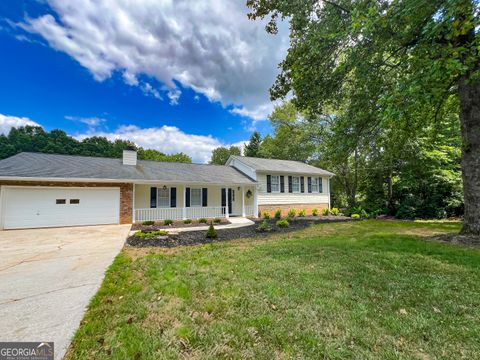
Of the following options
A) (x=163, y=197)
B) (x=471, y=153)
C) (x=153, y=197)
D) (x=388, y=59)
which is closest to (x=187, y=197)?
(x=163, y=197)

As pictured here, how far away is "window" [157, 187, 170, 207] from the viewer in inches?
584

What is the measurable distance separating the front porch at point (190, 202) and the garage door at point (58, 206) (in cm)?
147

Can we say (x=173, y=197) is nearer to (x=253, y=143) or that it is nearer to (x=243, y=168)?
(x=243, y=168)

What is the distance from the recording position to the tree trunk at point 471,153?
743cm

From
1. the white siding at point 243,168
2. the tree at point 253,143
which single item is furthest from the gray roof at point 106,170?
the tree at point 253,143

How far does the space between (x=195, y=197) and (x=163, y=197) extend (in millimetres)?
2186

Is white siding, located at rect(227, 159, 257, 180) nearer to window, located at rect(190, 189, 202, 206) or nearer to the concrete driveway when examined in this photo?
window, located at rect(190, 189, 202, 206)

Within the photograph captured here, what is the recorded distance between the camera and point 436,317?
111 inches

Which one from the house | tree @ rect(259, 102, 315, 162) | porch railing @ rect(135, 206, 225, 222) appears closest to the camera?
the house

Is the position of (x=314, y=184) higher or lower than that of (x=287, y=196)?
higher

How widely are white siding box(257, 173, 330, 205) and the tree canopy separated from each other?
2548 cm

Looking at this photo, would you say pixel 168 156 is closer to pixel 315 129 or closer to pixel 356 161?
pixel 315 129

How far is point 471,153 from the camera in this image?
759cm

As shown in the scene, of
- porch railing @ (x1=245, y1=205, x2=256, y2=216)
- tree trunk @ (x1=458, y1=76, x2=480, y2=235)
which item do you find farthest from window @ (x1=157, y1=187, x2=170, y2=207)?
tree trunk @ (x1=458, y1=76, x2=480, y2=235)
